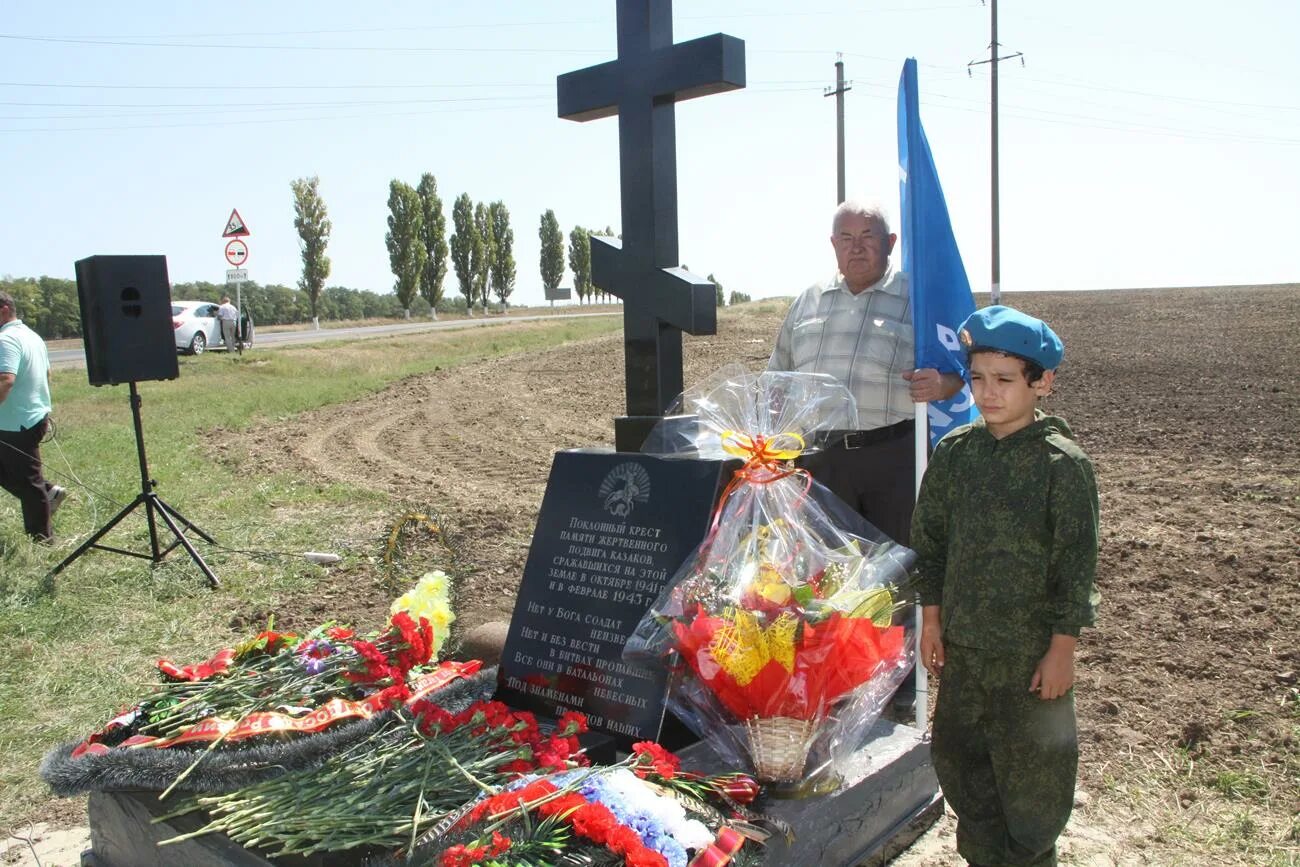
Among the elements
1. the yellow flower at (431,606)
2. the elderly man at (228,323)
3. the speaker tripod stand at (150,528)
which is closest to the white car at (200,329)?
the elderly man at (228,323)

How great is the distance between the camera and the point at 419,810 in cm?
233

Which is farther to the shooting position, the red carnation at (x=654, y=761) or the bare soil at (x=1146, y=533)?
the bare soil at (x=1146, y=533)

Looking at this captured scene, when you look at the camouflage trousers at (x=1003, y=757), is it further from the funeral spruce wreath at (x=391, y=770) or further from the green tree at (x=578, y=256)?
the green tree at (x=578, y=256)

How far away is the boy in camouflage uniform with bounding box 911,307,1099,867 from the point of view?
7.64 feet

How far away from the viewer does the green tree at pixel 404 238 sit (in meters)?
48.1

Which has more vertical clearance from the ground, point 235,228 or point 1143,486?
point 235,228

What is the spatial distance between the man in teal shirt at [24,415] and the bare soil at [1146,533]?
8.12 ft

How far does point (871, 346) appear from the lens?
3.71m

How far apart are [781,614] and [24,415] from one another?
6697mm

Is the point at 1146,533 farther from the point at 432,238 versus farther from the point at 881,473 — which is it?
the point at 432,238

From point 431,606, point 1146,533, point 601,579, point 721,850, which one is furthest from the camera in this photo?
point 1146,533

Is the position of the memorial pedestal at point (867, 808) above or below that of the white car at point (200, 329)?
below

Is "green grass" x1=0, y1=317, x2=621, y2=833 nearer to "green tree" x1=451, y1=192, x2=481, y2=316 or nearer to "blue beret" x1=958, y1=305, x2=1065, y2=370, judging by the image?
"blue beret" x1=958, y1=305, x2=1065, y2=370

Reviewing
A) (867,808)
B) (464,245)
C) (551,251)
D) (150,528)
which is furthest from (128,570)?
(551,251)
